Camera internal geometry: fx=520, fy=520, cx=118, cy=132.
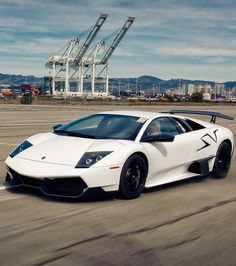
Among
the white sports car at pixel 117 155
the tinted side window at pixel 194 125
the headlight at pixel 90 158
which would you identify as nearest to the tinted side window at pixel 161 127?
the white sports car at pixel 117 155

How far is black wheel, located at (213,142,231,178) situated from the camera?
916cm

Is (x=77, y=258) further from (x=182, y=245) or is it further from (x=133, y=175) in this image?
(x=133, y=175)

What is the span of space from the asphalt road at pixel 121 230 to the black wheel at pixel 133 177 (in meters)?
0.13

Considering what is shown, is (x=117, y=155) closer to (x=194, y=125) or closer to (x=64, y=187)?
(x=64, y=187)

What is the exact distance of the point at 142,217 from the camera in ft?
20.3

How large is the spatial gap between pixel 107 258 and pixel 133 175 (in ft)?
8.80

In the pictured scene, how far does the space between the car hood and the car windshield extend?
0.99 feet

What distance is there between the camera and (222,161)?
Answer: 936 cm

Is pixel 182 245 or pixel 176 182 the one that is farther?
pixel 176 182

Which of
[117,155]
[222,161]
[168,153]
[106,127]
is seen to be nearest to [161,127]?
[168,153]

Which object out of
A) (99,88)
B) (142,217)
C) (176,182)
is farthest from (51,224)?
(99,88)

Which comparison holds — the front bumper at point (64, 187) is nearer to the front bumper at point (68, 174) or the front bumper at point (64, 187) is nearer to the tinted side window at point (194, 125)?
the front bumper at point (68, 174)

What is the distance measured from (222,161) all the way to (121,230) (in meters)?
4.24

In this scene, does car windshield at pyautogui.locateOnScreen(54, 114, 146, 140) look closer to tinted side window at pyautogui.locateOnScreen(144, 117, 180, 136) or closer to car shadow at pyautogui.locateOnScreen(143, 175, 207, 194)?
tinted side window at pyautogui.locateOnScreen(144, 117, 180, 136)
